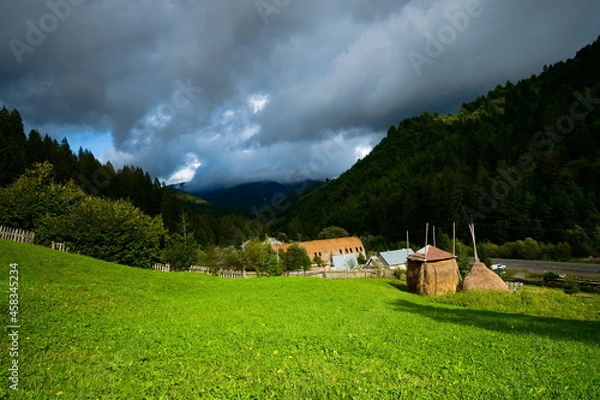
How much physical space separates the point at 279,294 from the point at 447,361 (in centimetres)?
1443

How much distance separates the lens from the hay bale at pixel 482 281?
95.5 feet

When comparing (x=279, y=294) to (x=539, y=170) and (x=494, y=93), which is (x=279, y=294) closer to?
(x=539, y=170)

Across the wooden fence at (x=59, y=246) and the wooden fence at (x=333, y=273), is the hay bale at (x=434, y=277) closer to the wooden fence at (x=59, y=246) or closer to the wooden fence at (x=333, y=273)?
the wooden fence at (x=333, y=273)

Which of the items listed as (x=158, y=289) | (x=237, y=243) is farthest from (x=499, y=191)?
(x=158, y=289)

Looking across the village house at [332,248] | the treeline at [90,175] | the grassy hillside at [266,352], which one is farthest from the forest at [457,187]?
the grassy hillside at [266,352]

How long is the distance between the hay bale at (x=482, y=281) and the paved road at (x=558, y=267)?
36399 mm

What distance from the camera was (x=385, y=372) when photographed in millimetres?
7492

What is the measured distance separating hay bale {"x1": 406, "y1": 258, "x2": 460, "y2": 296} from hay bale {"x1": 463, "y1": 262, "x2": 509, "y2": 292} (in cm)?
148

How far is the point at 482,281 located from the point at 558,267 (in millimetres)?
42503

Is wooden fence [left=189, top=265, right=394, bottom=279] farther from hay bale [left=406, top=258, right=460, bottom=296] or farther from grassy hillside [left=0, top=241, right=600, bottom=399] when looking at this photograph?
grassy hillside [left=0, top=241, right=600, bottom=399]

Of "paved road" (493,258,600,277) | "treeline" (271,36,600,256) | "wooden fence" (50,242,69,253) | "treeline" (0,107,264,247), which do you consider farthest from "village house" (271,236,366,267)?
"wooden fence" (50,242,69,253)

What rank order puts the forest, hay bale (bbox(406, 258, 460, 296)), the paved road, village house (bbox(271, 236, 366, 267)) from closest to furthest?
hay bale (bbox(406, 258, 460, 296))
the forest
the paved road
village house (bbox(271, 236, 366, 267))

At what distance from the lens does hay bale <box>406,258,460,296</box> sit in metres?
31.2

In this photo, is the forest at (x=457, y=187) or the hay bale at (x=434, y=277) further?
the forest at (x=457, y=187)
